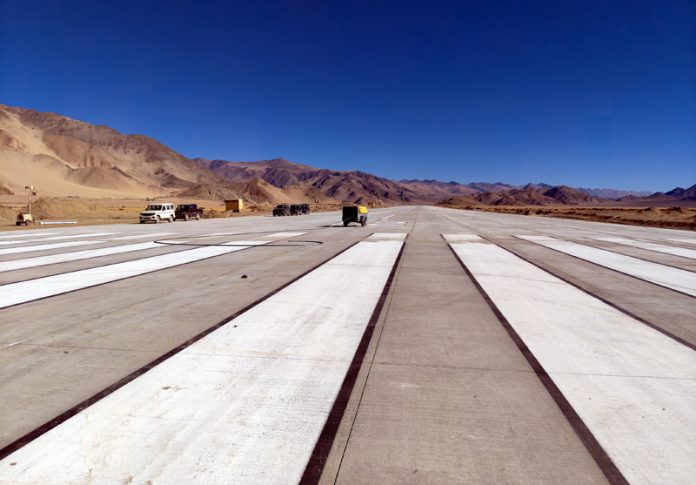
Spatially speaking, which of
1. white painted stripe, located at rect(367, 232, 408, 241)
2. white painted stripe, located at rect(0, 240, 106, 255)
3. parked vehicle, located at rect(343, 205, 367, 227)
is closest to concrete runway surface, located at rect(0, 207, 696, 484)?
white painted stripe, located at rect(0, 240, 106, 255)

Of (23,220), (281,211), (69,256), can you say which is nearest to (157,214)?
(23,220)

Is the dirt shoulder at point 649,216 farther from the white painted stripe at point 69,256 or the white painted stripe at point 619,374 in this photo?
the white painted stripe at point 69,256

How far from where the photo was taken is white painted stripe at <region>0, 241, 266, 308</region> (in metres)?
8.23

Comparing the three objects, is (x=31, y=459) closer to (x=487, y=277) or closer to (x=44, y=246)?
(x=487, y=277)

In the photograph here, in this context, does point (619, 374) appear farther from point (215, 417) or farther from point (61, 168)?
point (61, 168)

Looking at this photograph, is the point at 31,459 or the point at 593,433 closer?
the point at 31,459

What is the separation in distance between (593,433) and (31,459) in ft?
14.0

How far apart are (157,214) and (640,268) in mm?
34162

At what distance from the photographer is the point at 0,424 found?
3.52 m

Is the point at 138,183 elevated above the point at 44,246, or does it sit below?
above

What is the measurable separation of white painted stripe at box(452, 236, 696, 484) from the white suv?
33000 millimetres

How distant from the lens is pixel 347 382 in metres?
4.26

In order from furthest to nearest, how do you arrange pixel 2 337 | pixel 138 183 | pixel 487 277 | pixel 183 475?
pixel 138 183, pixel 487 277, pixel 2 337, pixel 183 475

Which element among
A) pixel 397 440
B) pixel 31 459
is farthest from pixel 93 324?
pixel 397 440
